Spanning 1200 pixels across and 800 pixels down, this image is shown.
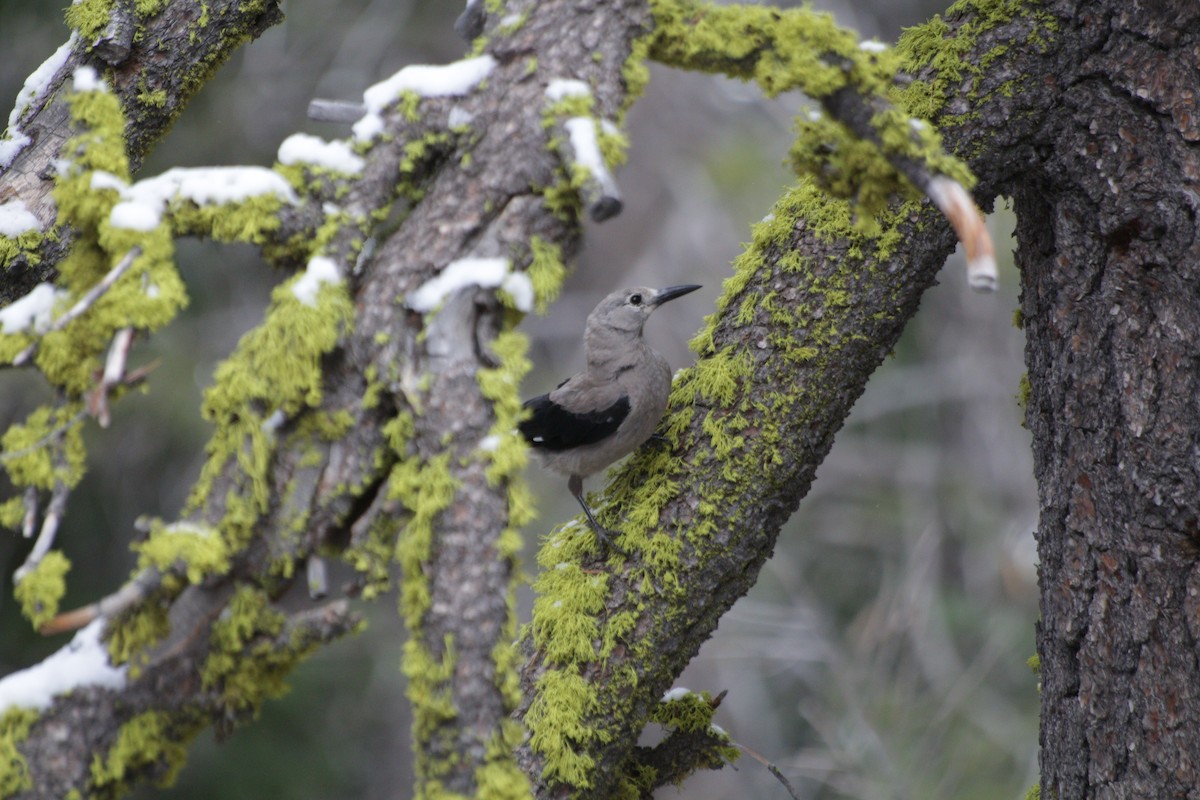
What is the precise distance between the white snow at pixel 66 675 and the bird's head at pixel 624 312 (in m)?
2.21

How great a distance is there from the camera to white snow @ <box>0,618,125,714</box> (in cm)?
171

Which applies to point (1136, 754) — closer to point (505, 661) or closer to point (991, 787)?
point (505, 661)

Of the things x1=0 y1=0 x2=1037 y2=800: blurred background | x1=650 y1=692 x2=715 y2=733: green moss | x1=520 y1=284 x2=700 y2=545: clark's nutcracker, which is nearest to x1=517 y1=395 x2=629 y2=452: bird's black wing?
x1=520 y1=284 x2=700 y2=545: clark's nutcracker

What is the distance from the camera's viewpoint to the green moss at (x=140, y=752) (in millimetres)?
1734

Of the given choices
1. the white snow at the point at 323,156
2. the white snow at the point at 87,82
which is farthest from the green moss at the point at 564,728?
the white snow at the point at 87,82

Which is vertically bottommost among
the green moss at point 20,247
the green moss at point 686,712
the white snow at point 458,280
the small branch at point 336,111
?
the green moss at point 686,712

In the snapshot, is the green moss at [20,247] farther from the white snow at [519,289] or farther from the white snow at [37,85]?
the white snow at [519,289]

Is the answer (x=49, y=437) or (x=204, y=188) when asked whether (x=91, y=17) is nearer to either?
(x=204, y=188)

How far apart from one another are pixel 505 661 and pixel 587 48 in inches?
45.6

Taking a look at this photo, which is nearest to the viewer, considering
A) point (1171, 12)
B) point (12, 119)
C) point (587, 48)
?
point (587, 48)

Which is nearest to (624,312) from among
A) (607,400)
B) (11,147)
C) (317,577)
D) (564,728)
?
(607,400)

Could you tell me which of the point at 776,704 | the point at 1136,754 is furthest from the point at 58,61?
the point at 776,704

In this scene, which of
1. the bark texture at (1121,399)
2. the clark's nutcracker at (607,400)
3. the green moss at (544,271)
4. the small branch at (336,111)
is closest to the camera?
the green moss at (544,271)

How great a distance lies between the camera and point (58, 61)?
2.70 metres
